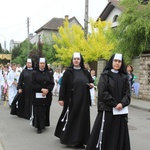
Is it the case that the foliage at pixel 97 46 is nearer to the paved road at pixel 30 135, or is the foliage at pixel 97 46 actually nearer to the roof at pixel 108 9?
the roof at pixel 108 9

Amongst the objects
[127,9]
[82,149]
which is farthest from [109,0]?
[82,149]

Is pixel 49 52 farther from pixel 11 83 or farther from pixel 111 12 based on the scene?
pixel 11 83

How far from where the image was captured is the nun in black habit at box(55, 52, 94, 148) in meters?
6.56

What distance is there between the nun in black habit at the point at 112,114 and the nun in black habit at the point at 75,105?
107 centimetres

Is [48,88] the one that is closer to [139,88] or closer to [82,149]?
[82,149]

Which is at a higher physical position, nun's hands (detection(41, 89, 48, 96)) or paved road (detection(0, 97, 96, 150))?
nun's hands (detection(41, 89, 48, 96))

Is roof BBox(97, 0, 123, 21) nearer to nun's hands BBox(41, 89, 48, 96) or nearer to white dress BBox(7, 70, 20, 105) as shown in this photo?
white dress BBox(7, 70, 20, 105)

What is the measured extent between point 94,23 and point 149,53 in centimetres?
1038

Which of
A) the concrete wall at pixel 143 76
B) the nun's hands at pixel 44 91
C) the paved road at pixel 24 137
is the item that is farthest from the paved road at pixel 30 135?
the concrete wall at pixel 143 76

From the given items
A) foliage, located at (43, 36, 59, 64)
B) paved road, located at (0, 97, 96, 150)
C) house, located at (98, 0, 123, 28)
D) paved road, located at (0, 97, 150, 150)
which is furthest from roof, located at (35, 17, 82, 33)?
paved road, located at (0, 97, 96, 150)

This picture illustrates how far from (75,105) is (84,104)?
187 millimetres

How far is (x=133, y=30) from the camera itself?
58.4ft

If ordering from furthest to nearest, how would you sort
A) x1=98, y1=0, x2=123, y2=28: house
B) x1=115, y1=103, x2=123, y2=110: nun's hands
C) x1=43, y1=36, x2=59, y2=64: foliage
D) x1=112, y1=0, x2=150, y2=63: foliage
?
x1=43, y1=36, x2=59, y2=64: foliage < x1=98, y1=0, x2=123, y2=28: house < x1=112, y1=0, x2=150, y2=63: foliage < x1=115, y1=103, x2=123, y2=110: nun's hands

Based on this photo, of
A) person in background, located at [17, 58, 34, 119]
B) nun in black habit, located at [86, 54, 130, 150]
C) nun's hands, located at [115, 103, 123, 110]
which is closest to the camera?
nun's hands, located at [115, 103, 123, 110]
